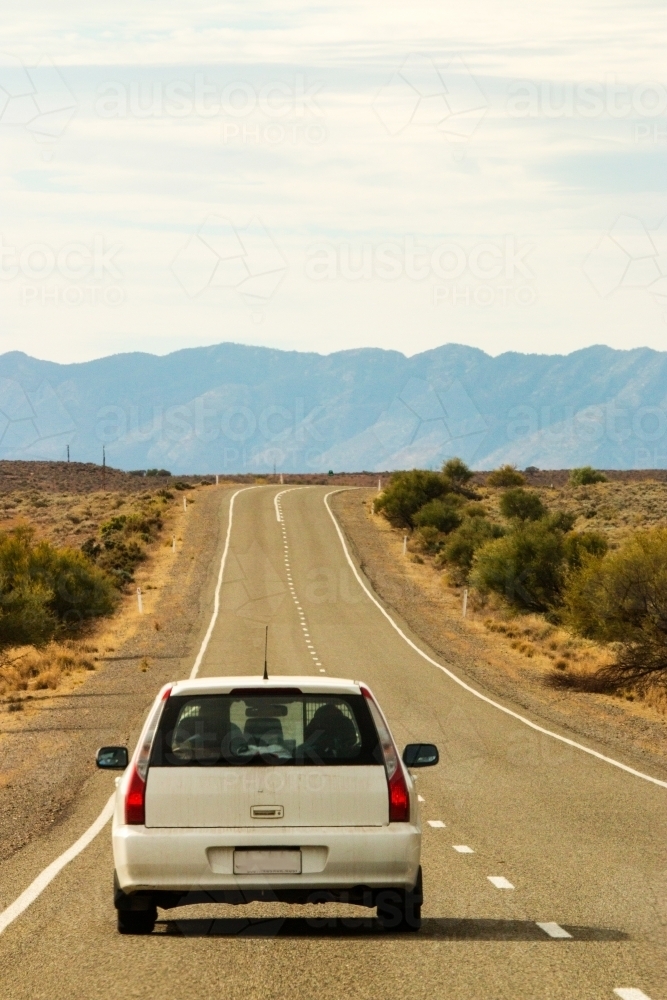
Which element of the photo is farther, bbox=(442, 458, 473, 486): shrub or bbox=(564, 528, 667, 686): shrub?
bbox=(442, 458, 473, 486): shrub

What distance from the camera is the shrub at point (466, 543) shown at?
6038 cm

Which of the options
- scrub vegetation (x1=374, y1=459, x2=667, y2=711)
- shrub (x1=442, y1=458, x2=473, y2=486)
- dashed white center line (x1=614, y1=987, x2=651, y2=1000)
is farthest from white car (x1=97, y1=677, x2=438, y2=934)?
shrub (x1=442, y1=458, x2=473, y2=486)

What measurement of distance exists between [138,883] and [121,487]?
124 m

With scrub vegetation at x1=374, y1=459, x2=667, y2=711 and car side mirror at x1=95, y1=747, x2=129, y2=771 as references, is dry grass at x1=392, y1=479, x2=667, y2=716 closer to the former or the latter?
scrub vegetation at x1=374, y1=459, x2=667, y2=711

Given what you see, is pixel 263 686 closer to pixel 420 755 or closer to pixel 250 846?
pixel 250 846

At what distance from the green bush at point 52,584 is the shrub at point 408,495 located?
29.8 meters

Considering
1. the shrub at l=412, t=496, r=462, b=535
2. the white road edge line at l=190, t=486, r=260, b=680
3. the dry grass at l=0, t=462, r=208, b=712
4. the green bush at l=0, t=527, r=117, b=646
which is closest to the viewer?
the dry grass at l=0, t=462, r=208, b=712

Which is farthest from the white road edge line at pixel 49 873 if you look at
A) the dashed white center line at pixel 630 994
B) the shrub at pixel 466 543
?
the shrub at pixel 466 543

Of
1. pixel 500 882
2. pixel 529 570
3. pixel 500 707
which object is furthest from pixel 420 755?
pixel 529 570

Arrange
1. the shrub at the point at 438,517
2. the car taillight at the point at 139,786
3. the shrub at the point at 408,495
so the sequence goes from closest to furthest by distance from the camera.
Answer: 1. the car taillight at the point at 139,786
2. the shrub at the point at 438,517
3. the shrub at the point at 408,495

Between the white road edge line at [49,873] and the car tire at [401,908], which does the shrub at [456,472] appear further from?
the car tire at [401,908]

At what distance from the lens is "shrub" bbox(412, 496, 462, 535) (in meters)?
73.2

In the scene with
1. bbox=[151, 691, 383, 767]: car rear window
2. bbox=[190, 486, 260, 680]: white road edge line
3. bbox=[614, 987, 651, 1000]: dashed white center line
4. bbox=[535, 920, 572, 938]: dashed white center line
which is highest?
bbox=[151, 691, 383, 767]: car rear window

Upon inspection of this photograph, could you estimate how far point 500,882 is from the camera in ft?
32.9
